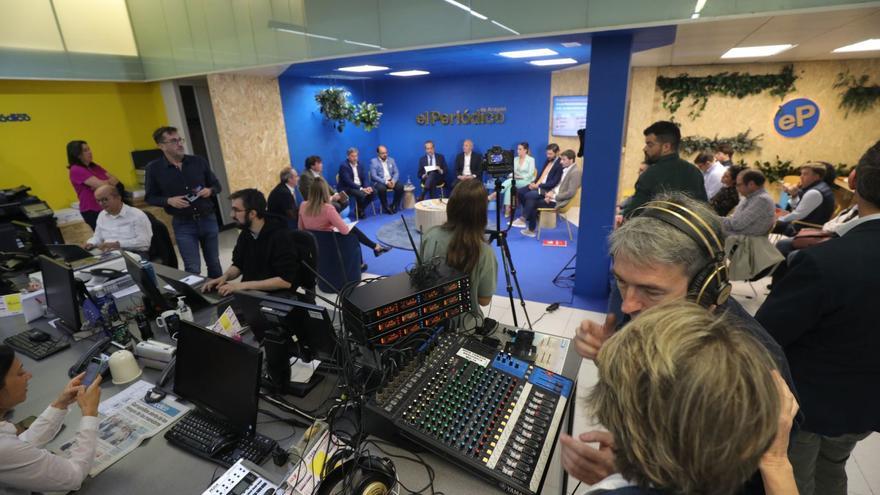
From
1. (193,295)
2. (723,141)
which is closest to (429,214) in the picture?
(193,295)

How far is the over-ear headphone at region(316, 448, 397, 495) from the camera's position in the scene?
104cm

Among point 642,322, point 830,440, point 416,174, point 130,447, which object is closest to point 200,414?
point 130,447

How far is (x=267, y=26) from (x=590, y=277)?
16.4ft

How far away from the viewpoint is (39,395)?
1867 millimetres

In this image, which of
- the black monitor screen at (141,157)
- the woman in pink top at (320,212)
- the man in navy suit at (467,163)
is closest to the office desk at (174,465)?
the woman in pink top at (320,212)

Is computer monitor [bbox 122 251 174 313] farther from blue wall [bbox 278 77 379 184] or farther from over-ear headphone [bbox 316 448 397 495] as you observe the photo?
blue wall [bbox 278 77 379 184]

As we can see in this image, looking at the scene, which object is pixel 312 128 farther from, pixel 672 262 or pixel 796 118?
pixel 796 118

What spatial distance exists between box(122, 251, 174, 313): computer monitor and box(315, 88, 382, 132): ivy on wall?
626cm

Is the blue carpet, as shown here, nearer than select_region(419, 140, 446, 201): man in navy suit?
Yes

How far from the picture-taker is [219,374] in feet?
4.90

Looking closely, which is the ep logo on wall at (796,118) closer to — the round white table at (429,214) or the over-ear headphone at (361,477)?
the round white table at (429,214)

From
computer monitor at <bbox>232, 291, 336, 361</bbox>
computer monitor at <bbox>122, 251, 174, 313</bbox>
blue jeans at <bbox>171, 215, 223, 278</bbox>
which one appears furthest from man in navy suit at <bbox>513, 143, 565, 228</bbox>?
computer monitor at <bbox>232, 291, 336, 361</bbox>

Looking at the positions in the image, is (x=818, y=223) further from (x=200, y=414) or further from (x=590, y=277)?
(x=200, y=414)

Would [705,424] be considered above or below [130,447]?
above
